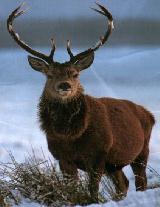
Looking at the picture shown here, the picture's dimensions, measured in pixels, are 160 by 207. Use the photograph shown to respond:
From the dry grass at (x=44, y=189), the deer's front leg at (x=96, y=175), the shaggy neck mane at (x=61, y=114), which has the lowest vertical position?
the deer's front leg at (x=96, y=175)

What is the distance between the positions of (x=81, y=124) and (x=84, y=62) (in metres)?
0.88

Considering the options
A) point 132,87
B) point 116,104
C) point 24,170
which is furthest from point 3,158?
point 132,87

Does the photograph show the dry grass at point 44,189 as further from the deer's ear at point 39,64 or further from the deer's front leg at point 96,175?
the deer's ear at point 39,64

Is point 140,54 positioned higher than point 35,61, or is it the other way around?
point 35,61

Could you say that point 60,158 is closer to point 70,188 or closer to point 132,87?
point 70,188

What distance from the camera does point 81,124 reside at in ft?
29.1

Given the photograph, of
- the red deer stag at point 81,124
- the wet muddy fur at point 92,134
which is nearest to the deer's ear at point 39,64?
the red deer stag at point 81,124

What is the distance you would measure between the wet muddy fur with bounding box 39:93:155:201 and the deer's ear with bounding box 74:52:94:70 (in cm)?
38

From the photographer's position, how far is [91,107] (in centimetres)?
910

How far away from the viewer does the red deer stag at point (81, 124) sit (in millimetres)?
8734

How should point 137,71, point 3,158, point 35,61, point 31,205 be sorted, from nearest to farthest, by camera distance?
point 31,205 < point 35,61 < point 3,158 < point 137,71

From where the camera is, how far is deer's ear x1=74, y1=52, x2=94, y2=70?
932cm

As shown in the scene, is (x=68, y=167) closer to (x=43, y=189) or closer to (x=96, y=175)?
(x=96, y=175)

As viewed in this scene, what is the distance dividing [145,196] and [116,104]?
3113 millimetres
